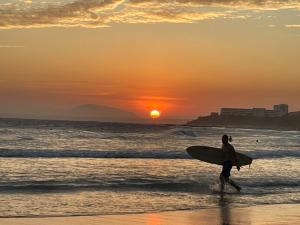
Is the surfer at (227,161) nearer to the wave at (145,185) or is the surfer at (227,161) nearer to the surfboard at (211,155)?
the wave at (145,185)

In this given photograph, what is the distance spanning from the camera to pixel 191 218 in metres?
12.1

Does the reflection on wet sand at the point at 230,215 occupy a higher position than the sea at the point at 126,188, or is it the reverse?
the sea at the point at 126,188

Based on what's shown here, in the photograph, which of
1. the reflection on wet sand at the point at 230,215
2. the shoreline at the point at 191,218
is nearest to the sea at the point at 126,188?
A: the reflection on wet sand at the point at 230,215

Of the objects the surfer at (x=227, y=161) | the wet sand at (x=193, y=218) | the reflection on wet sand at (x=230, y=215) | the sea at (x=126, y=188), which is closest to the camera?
the wet sand at (x=193, y=218)

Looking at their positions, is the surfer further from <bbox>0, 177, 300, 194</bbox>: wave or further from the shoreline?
the shoreline

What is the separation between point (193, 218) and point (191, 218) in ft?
0.15

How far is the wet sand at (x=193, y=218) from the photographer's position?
11.2m

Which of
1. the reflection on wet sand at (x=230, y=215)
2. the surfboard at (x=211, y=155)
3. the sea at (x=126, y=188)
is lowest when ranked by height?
the reflection on wet sand at (x=230, y=215)

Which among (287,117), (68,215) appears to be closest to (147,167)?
(68,215)

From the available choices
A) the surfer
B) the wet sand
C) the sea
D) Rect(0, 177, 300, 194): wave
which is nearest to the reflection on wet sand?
the wet sand

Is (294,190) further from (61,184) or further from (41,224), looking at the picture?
(41,224)

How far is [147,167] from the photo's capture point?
2709 cm

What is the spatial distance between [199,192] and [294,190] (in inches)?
153

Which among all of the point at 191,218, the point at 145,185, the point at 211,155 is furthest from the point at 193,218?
the point at 211,155
